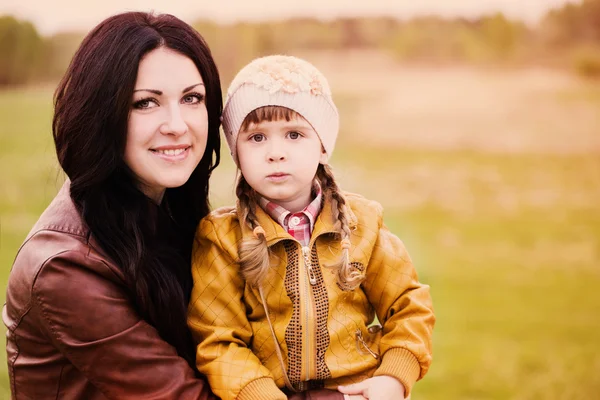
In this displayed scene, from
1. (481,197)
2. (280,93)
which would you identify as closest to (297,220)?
(280,93)

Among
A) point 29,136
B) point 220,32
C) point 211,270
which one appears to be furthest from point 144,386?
point 29,136

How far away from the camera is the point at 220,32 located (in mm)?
7543

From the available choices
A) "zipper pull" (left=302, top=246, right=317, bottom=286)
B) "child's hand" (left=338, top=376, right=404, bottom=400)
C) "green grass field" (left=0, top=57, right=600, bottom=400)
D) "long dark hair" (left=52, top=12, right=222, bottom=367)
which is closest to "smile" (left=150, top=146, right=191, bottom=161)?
"long dark hair" (left=52, top=12, right=222, bottom=367)

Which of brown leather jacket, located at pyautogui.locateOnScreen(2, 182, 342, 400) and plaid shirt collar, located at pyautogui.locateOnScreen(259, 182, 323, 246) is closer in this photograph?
brown leather jacket, located at pyautogui.locateOnScreen(2, 182, 342, 400)

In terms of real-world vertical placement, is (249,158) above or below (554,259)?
above

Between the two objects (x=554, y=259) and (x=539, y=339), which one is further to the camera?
(x=554, y=259)

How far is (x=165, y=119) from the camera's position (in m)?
1.91

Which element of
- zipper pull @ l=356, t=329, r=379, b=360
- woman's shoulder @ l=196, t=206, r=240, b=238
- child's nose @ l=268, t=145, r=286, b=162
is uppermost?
child's nose @ l=268, t=145, r=286, b=162

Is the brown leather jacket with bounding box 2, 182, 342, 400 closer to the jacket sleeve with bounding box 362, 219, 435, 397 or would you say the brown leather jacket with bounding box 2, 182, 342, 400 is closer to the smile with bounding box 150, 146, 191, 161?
the smile with bounding box 150, 146, 191, 161

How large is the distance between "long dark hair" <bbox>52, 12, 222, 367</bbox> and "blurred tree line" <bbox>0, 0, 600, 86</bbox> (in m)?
5.29

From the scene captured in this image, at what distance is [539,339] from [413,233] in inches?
80.7

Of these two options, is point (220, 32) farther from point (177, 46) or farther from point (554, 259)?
point (177, 46)

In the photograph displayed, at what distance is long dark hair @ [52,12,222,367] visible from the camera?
1.83 m

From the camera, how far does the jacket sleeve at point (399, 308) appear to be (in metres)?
2.02
